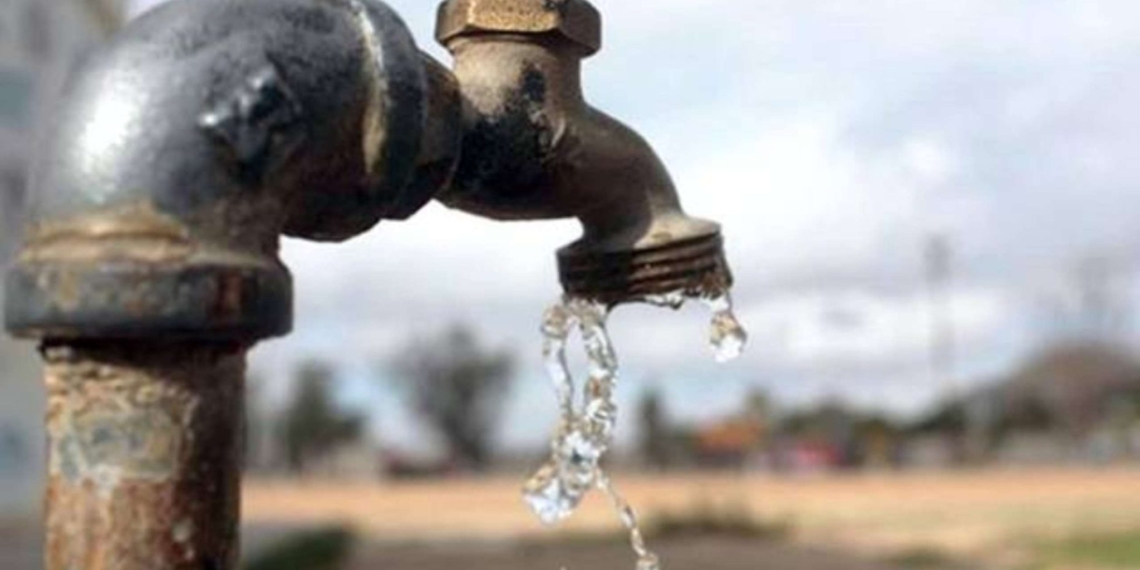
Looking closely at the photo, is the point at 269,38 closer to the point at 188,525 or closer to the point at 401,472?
the point at 188,525

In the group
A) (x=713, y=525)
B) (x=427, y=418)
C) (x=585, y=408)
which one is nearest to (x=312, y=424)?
(x=427, y=418)

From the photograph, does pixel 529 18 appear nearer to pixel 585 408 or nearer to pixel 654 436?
pixel 585 408

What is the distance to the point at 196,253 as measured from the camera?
0.89 m

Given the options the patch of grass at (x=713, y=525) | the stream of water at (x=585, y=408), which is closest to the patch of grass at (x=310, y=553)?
the patch of grass at (x=713, y=525)

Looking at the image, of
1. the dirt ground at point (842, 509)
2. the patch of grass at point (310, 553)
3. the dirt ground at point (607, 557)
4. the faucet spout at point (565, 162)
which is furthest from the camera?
the dirt ground at point (842, 509)

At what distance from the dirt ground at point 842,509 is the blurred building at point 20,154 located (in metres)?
2.96

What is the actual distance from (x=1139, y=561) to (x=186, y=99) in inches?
468

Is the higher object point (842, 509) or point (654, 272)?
point (654, 272)

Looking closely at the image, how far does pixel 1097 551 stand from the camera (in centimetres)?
1311

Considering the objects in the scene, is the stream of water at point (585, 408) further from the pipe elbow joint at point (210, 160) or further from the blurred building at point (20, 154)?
the blurred building at point (20, 154)

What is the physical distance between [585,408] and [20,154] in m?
12.9

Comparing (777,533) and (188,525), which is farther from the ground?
(188,525)

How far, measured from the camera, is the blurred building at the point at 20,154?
13023 millimetres

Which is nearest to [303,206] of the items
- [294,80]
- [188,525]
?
[294,80]
